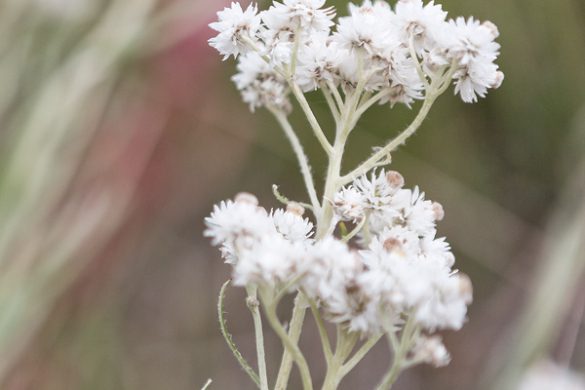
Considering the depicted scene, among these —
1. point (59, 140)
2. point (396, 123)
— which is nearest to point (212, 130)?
point (396, 123)

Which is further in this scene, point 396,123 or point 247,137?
point 247,137

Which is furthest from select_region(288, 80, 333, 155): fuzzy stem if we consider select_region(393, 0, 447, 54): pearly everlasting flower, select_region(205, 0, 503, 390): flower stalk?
select_region(393, 0, 447, 54): pearly everlasting flower

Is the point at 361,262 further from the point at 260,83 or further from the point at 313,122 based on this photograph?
the point at 260,83

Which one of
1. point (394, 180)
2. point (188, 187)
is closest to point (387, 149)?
point (394, 180)

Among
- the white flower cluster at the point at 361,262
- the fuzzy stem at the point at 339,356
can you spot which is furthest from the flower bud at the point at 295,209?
the fuzzy stem at the point at 339,356

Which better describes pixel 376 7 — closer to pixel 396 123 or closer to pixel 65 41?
pixel 65 41
